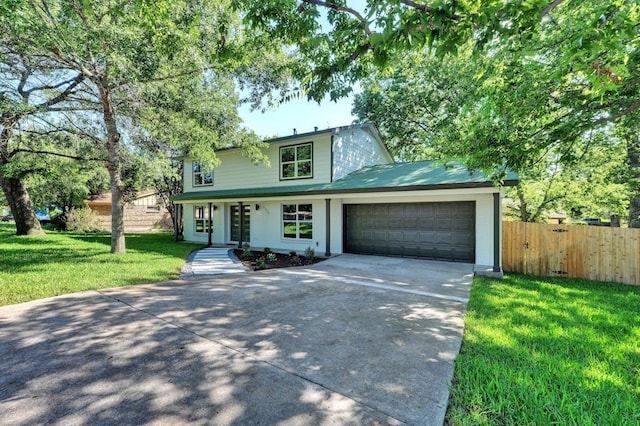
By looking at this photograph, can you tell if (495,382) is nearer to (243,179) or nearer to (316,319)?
(316,319)

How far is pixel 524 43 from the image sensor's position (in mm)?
3582

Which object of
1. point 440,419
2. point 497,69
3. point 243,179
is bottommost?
point 440,419

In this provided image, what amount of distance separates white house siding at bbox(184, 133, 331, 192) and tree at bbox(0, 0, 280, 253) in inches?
185

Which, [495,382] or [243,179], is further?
[243,179]

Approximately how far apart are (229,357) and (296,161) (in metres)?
10.6

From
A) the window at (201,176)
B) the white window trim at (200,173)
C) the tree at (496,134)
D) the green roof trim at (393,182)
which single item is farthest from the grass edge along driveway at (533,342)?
the window at (201,176)

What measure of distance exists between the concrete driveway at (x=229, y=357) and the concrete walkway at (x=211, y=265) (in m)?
2.06

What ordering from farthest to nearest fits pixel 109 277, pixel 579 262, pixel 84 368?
pixel 579 262 → pixel 109 277 → pixel 84 368

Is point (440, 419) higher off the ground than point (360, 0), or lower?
lower

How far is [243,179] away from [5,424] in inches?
515

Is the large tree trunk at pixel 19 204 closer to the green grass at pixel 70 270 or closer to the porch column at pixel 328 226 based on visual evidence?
the green grass at pixel 70 270

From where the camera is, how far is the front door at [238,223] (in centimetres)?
1462

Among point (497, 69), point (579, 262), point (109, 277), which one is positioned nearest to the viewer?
point (497, 69)

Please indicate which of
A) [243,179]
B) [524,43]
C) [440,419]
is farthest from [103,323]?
[243,179]
